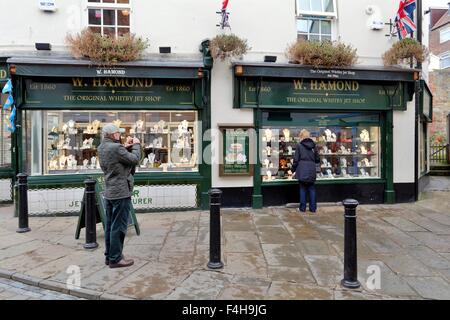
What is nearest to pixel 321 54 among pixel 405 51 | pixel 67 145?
pixel 405 51

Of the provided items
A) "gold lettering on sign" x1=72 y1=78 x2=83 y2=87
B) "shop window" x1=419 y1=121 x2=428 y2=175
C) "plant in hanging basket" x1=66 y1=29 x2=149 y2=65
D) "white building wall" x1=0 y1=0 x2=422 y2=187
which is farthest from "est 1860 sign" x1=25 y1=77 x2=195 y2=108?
"shop window" x1=419 y1=121 x2=428 y2=175

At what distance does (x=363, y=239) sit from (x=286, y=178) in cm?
306

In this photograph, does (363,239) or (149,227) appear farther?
(149,227)

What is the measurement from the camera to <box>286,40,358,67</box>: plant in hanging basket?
8.02 meters

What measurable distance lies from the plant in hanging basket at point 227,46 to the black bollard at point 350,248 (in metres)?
4.73

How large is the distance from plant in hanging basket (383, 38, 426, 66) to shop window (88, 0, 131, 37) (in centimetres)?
605

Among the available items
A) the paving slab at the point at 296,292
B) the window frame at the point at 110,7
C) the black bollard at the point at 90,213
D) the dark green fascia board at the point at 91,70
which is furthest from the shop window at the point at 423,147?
the black bollard at the point at 90,213

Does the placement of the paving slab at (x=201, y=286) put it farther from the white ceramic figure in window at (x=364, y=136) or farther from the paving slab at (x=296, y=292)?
the white ceramic figure in window at (x=364, y=136)

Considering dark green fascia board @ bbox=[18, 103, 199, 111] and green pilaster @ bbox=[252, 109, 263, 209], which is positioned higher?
dark green fascia board @ bbox=[18, 103, 199, 111]

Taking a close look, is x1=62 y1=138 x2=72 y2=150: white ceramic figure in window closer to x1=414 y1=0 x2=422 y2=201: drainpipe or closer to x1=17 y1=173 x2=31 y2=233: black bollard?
x1=17 y1=173 x2=31 y2=233: black bollard
